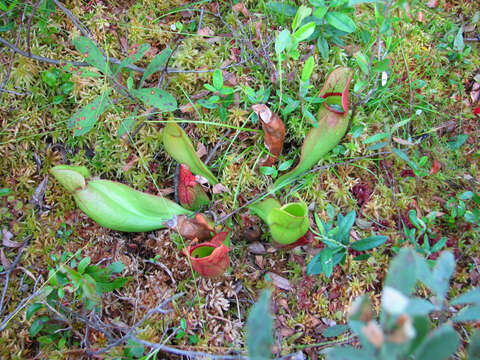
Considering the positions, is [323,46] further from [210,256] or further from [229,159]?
[210,256]

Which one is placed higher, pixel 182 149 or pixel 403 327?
pixel 403 327

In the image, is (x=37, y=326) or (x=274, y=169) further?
(x=274, y=169)

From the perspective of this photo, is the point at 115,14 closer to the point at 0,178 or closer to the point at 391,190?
the point at 0,178

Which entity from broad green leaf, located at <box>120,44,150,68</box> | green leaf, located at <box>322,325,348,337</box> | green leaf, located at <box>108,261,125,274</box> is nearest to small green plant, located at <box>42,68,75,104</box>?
broad green leaf, located at <box>120,44,150,68</box>

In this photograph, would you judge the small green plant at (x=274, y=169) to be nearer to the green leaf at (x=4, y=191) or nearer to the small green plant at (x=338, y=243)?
the small green plant at (x=338, y=243)

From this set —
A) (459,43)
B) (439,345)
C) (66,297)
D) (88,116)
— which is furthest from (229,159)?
(459,43)

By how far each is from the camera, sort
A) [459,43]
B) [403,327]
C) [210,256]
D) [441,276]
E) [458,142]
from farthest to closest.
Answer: [459,43]
[458,142]
[210,256]
[441,276]
[403,327]
